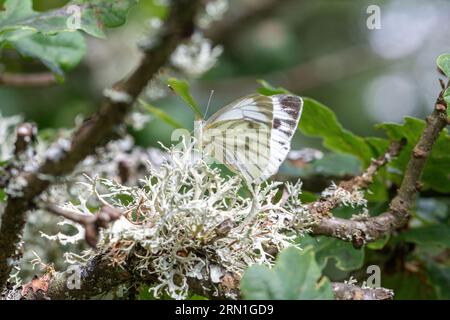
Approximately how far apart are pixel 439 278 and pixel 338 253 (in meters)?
0.36

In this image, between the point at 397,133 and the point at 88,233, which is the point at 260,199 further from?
the point at 397,133

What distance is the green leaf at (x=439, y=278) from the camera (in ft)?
5.19

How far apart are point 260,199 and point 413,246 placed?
69 cm

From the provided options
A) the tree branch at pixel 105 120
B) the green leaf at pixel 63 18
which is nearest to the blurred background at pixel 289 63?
the green leaf at pixel 63 18

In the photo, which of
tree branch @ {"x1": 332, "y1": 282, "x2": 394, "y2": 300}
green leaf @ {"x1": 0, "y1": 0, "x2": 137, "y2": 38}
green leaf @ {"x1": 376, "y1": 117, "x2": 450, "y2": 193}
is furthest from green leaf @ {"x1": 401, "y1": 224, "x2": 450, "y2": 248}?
green leaf @ {"x1": 0, "y1": 0, "x2": 137, "y2": 38}

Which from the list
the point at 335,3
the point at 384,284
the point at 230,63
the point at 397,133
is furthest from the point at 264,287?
the point at 335,3

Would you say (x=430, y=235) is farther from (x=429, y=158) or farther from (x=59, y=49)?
(x=59, y=49)

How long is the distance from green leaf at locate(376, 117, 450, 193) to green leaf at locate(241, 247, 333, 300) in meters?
0.63

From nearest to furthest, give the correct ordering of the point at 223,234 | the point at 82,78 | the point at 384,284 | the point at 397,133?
the point at 223,234, the point at 397,133, the point at 384,284, the point at 82,78

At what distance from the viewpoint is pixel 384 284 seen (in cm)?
167

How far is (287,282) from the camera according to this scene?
921 millimetres

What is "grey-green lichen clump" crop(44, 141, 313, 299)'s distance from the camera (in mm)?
1077

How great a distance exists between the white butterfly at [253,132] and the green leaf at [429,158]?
0.89 feet

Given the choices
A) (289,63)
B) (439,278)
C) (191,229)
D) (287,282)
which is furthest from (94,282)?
(289,63)
